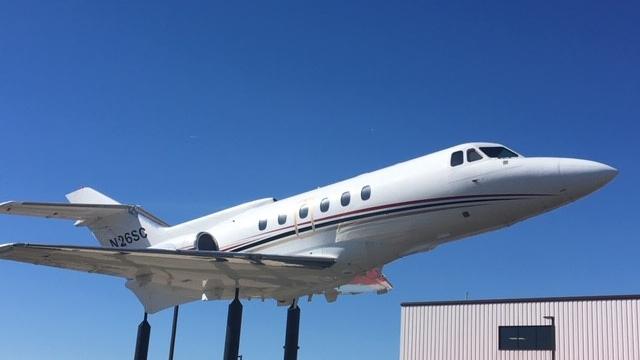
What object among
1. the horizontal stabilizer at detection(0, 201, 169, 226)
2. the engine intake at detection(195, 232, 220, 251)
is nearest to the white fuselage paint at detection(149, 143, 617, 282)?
the engine intake at detection(195, 232, 220, 251)

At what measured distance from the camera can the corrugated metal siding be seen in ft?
105

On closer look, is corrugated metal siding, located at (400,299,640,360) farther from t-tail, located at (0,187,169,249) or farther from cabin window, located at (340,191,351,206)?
cabin window, located at (340,191,351,206)

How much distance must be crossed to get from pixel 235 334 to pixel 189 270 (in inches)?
103

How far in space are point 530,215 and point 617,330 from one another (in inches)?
613

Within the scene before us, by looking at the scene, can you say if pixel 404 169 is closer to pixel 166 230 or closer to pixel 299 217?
pixel 299 217

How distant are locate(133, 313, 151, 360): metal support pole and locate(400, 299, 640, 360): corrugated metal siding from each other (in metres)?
15.8

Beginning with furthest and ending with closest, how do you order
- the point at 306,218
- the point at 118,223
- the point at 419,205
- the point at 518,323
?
the point at 518,323, the point at 118,223, the point at 306,218, the point at 419,205

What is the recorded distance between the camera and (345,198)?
21766 mm

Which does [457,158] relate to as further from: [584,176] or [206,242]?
[206,242]

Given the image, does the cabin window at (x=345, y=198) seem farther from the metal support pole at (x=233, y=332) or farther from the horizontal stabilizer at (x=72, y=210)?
the horizontal stabilizer at (x=72, y=210)

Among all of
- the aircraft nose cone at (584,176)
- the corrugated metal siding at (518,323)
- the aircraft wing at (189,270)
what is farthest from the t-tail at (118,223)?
the aircraft nose cone at (584,176)

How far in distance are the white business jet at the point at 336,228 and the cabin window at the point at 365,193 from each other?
0.10 feet

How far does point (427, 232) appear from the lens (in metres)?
20.5

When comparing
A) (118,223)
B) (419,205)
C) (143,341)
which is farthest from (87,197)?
(419,205)
